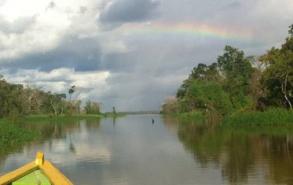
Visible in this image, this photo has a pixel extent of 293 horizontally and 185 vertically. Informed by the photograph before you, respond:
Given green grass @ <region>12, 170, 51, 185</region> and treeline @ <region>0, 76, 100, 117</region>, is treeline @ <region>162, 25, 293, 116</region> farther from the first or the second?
green grass @ <region>12, 170, 51, 185</region>

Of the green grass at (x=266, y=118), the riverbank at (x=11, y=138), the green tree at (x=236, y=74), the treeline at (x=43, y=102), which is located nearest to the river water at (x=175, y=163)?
the riverbank at (x=11, y=138)

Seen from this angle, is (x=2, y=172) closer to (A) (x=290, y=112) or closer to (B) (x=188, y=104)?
(A) (x=290, y=112)

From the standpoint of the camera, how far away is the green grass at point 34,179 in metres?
10.4

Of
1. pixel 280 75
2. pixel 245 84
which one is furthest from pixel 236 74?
pixel 280 75

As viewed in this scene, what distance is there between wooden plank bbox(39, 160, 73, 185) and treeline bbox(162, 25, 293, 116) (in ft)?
145

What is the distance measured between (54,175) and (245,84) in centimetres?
6477

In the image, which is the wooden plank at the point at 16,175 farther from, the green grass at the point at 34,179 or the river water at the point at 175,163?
the river water at the point at 175,163

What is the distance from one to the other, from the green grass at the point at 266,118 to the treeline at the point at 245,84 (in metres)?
3.76

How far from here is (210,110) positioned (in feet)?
257

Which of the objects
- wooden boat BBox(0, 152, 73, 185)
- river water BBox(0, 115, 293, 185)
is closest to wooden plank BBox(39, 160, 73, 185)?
wooden boat BBox(0, 152, 73, 185)

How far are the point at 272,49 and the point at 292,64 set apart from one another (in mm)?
6797

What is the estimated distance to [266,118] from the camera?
51719 millimetres

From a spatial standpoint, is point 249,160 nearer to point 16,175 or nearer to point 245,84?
point 16,175

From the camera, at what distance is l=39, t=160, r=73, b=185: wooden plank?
28.3 feet
